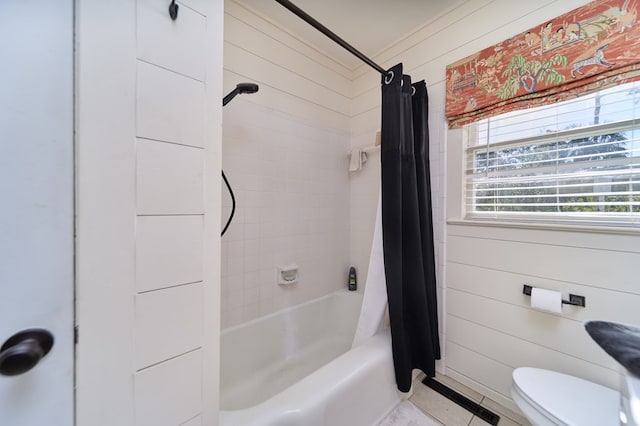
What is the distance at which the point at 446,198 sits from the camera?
1578 mm

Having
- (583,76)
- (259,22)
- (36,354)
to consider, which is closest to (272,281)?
(36,354)

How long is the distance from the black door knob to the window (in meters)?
1.88

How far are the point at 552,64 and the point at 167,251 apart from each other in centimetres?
187

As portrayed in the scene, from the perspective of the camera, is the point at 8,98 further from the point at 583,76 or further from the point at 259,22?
the point at 583,76

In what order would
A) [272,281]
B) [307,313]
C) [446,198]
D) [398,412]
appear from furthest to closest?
[307,313], [272,281], [446,198], [398,412]

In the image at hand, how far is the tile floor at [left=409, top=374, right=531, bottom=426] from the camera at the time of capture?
4.06 ft

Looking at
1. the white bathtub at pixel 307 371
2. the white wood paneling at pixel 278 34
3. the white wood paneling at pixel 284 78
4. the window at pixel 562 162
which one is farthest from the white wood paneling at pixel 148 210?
the window at pixel 562 162

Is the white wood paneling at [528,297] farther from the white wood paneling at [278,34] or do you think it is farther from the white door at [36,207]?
the white wood paneling at [278,34]

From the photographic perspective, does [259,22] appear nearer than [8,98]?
No

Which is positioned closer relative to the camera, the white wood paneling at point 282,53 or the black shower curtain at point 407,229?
the black shower curtain at point 407,229

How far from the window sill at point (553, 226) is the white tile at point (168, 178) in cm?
156

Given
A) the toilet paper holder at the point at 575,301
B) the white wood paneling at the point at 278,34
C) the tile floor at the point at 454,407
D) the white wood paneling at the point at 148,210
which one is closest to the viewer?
the white wood paneling at the point at 148,210

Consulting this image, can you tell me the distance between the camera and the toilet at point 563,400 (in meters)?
0.85

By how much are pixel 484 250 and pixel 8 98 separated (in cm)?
193
